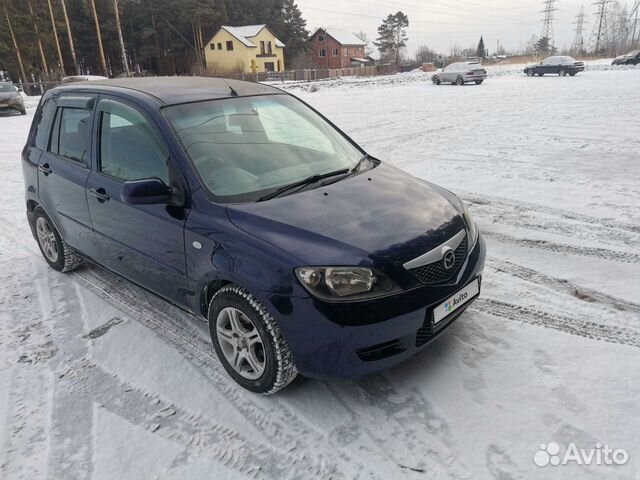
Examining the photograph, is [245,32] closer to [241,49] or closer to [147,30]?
[241,49]

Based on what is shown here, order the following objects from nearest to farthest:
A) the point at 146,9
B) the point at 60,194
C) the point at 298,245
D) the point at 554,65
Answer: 1. the point at 298,245
2. the point at 60,194
3. the point at 554,65
4. the point at 146,9

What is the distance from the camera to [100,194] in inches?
150

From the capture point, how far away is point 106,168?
3818mm

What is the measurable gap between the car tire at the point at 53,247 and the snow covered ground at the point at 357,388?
14 cm

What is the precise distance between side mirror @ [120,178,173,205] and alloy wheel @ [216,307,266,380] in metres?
0.84

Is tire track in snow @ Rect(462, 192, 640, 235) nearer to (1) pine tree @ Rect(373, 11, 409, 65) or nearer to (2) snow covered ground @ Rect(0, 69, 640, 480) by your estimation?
(2) snow covered ground @ Rect(0, 69, 640, 480)

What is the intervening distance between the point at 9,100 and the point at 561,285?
76.1 ft

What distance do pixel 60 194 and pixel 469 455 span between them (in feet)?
13.0

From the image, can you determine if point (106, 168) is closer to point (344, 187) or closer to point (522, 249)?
point (344, 187)

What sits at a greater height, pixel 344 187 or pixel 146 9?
pixel 146 9

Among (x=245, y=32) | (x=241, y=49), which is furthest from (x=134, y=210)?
(x=245, y=32)

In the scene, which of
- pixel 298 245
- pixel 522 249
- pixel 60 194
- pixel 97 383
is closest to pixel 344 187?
pixel 298 245

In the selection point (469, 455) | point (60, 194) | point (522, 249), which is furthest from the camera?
point (522, 249)

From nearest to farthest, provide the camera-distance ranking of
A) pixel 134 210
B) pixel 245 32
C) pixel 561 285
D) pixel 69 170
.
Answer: pixel 134 210 < pixel 561 285 < pixel 69 170 < pixel 245 32
